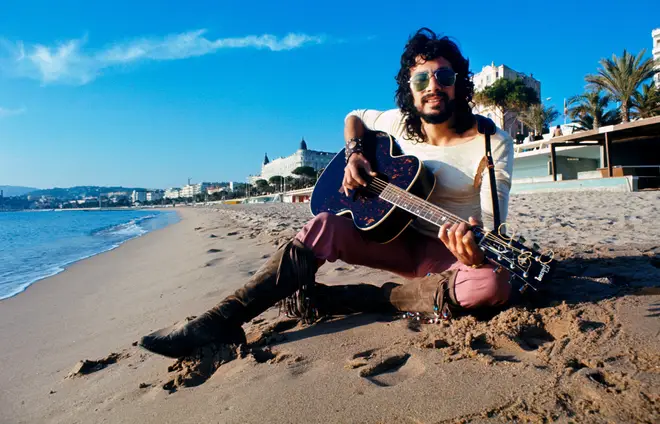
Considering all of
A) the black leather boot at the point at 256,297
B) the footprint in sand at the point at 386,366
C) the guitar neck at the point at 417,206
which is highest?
the guitar neck at the point at 417,206

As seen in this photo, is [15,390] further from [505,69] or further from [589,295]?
[505,69]

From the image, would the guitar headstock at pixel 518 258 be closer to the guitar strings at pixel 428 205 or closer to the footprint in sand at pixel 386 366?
the guitar strings at pixel 428 205

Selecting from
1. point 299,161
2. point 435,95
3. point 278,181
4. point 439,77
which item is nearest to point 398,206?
point 435,95

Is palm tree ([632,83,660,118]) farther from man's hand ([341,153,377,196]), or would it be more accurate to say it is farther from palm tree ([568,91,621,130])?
man's hand ([341,153,377,196])

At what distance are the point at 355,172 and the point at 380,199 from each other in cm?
25

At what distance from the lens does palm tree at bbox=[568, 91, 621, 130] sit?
2845 cm

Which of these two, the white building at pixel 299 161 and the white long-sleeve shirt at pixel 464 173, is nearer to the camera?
the white long-sleeve shirt at pixel 464 173

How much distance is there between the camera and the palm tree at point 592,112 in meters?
28.5

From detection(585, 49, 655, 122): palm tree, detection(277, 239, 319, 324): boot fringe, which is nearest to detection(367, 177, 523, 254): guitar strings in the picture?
detection(277, 239, 319, 324): boot fringe

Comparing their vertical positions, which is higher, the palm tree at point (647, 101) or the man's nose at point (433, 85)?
the palm tree at point (647, 101)

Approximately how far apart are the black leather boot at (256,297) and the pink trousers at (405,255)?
85mm

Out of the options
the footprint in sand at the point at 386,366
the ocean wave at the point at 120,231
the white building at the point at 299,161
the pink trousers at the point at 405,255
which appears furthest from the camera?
the white building at the point at 299,161

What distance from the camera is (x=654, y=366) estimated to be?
4.53 ft

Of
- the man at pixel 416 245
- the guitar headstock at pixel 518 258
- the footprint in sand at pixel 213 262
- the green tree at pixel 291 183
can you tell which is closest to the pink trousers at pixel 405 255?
the man at pixel 416 245
